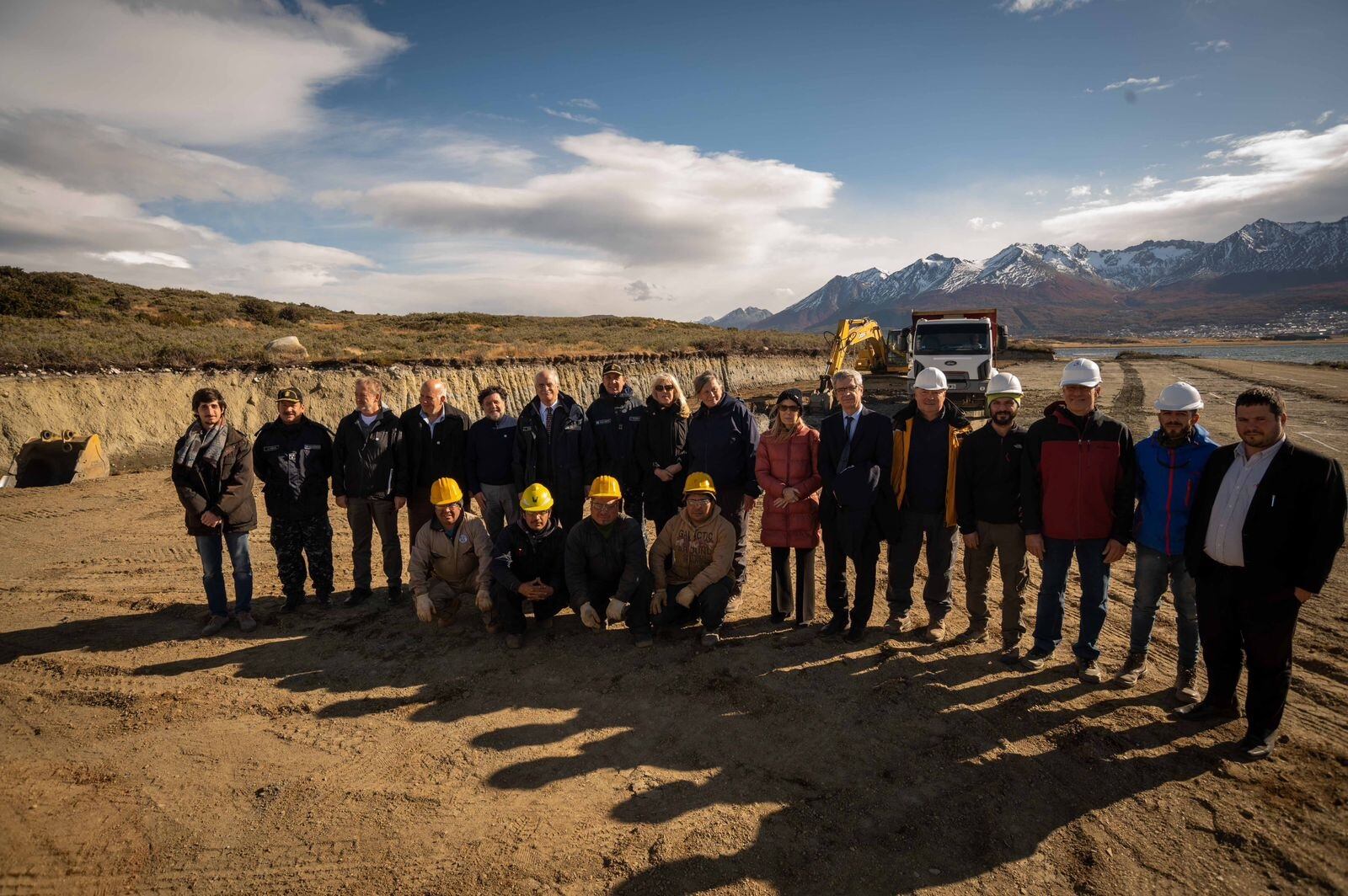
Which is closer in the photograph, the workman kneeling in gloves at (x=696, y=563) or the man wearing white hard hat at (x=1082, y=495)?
the man wearing white hard hat at (x=1082, y=495)

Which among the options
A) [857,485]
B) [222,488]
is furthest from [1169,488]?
[222,488]

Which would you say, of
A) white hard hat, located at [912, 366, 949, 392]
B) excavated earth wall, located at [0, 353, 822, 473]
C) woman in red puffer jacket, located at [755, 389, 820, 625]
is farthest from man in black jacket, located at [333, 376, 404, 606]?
excavated earth wall, located at [0, 353, 822, 473]

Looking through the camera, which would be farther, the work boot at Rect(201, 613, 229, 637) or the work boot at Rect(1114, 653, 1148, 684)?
the work boot at Rect(201, 613, 229, 637)

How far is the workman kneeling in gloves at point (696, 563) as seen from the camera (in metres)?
5.14

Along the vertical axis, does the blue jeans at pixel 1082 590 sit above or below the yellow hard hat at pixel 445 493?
below

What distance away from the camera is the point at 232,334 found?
22.4 m

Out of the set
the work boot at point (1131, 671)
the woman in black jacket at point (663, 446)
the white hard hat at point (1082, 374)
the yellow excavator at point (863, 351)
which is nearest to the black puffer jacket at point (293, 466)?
the woman in black jacket at point (663, 446)

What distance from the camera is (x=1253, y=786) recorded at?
11.2 feet

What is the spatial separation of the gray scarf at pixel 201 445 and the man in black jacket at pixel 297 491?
0.32 m

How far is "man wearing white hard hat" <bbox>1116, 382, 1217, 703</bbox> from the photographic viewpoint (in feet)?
13.2

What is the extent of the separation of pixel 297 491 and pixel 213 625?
144 cm

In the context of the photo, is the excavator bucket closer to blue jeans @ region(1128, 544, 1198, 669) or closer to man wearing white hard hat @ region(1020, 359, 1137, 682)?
man wearing white hard hat @ region(1020, 359, 1137, 682)

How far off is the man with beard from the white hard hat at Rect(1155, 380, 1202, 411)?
2.82 feet

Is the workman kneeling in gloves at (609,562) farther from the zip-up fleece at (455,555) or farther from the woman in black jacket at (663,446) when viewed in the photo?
the zip-up fleece at (455,555)
